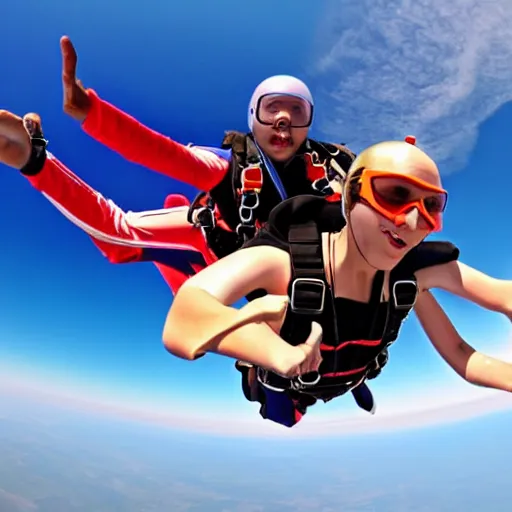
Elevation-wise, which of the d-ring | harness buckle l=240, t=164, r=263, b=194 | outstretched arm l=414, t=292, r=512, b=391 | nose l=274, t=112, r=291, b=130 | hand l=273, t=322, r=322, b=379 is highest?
nose l=274, t=112, r=291, b=130

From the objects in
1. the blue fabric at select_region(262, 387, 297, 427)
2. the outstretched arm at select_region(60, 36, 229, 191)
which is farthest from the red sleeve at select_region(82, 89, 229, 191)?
the blue fabric at select_region(262, 387, 297, 427)

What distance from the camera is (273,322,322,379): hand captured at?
130cm

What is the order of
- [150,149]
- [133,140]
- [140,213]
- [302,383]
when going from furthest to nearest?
[140,213] → [150,149] → [133,140] → [302,383]

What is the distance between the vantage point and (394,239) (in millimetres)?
1835

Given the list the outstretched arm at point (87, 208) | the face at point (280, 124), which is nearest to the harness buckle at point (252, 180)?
the face at point (280, 124)

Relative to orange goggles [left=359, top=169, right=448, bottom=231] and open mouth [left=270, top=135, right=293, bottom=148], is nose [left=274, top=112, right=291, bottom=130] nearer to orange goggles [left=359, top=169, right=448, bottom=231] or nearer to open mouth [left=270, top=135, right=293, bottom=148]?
open mouth [left=270, top=135, right=293, bottom=148]

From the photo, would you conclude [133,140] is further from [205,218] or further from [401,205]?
[401,205]

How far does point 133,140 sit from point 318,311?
1.20 metres

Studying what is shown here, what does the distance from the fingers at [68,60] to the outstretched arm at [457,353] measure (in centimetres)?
179

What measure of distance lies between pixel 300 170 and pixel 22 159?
1.48 meters

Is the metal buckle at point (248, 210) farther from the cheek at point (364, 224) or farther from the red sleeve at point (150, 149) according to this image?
the cheek at point (364, 224)

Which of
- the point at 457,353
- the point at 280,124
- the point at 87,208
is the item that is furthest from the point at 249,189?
the point at 457,353

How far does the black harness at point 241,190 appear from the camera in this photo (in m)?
2.80

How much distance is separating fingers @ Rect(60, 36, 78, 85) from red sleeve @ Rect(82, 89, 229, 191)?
0.36ft
